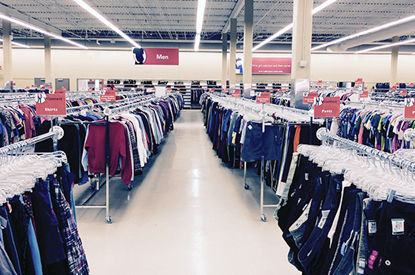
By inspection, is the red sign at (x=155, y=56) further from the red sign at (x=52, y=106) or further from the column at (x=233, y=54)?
the red sign at (x=52, y=106)

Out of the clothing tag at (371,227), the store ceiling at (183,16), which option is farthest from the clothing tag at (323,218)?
the store ceiling at (183,16)

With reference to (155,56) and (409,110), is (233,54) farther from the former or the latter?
(409,110)

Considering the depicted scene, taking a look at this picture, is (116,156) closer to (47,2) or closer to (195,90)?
(47,2)

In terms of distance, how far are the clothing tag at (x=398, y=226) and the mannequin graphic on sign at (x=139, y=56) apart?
62.5 ft

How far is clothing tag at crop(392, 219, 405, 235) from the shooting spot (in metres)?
1.47

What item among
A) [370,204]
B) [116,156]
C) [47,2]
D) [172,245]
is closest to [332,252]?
[370,204]

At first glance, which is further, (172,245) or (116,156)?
(116,156)

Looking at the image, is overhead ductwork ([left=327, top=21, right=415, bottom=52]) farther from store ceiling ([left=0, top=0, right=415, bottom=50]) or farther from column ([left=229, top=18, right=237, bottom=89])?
column ([left=229, top=18, right=237, bottom=89])

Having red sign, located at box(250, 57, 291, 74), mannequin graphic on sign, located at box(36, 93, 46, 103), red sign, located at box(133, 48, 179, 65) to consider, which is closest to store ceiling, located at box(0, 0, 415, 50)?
red sign, located at box(133, 48, 179, 65)

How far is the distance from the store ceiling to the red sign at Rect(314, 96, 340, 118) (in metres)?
10.8

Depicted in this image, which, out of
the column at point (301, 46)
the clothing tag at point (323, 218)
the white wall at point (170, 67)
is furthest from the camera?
the white wall at point (170, 67)

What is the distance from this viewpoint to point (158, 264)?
3.19 metres

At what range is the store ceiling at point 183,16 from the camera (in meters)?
13.3

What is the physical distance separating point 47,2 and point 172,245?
13.0m
